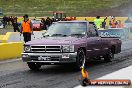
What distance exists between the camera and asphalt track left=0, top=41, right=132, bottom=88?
31.7ft

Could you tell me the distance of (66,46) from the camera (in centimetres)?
1167

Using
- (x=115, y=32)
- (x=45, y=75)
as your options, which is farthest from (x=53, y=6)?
(x=45, y=75)

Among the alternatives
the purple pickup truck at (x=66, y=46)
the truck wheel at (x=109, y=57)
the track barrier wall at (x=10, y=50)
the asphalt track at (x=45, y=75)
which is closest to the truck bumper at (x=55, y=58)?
the purple pickup truck at (x=66, y=46)

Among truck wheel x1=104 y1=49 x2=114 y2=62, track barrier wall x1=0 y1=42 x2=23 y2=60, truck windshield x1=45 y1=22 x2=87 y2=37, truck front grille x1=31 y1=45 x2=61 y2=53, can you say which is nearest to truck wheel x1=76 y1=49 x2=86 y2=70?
truck front grille x1=31 y1=45 x2=61 y2=53

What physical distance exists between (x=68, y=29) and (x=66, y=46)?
1.37 meters

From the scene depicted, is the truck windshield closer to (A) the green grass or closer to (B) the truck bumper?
(B) the truck bumper

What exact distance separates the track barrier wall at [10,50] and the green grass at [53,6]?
52898mm

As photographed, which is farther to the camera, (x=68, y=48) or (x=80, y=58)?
(x=80, y=58)

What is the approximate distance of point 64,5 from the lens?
79625 millimetres

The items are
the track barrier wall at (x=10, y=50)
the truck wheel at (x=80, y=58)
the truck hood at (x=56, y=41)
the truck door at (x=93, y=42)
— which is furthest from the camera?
the track barrier wall at (x=10, y=50)

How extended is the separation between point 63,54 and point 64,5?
68.4 m

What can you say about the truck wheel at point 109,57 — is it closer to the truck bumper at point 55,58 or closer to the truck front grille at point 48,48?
the truck bumper at point 55,58

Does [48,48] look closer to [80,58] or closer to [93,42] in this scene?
[80,58]

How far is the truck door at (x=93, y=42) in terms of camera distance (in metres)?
13.0
